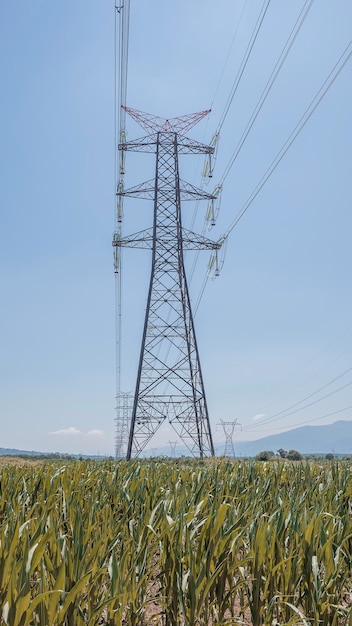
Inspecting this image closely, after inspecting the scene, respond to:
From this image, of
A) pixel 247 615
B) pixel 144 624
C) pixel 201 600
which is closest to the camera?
pixel 201 600

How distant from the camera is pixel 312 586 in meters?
2.89

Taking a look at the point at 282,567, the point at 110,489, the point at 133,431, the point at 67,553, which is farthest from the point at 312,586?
the point at 133,431

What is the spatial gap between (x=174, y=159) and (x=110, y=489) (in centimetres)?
2008

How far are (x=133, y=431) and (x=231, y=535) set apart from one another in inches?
669

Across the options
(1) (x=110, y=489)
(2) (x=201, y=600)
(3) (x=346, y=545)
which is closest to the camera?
(2) (x=201, y=600)

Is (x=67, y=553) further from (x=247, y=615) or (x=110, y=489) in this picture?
(x=110, y=489)

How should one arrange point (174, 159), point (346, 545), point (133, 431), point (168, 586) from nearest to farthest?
point (168, 586)
point (346, 545)
point (133, 431)
point (174, 159)

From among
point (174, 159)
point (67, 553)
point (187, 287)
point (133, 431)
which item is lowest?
point (67, 553)

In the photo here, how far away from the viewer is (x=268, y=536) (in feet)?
10.8

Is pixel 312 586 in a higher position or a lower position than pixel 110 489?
lower

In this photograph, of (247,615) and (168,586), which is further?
(247,615)

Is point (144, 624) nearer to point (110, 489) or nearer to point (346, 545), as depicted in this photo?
point (346, 545)

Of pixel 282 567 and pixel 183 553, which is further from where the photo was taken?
pixel 183 553

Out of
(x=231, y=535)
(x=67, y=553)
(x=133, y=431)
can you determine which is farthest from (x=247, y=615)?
(x=133, y=431)
